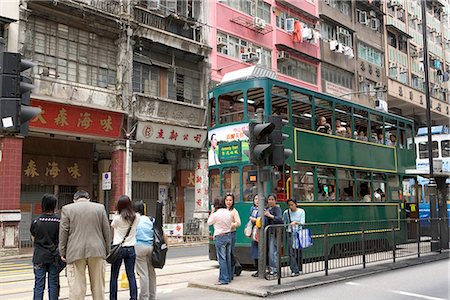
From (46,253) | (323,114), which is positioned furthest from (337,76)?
(46,253)

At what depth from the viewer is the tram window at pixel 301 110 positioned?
472 inches

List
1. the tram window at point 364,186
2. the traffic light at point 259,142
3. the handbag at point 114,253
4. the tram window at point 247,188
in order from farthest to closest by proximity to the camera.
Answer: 1. the tram window at point 364,186
2. the tram window at point 247,188
3. the traffic light at point 259,142
4. the handbag at point 114,253

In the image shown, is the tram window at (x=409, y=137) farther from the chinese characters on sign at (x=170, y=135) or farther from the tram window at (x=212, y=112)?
the chinese characters on sign at (x=170, y=135)

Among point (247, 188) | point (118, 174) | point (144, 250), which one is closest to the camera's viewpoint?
point (144, 250)

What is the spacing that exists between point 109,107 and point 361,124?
32.6 feet

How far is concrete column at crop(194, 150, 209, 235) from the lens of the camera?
23328 millimetres

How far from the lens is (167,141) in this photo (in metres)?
21.8

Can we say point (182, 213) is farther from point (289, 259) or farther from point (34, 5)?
point (289, 259)

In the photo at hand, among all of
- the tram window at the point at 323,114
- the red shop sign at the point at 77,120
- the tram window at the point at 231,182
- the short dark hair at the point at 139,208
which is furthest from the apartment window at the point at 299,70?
the short dark hair at the point at 139,208

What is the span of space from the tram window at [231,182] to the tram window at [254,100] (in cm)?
134

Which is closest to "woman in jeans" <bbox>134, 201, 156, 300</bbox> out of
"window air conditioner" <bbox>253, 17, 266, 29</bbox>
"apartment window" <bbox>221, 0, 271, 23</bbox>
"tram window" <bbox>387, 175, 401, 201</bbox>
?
"tram window" <bbox>387, 175, 401, 201</bbox>

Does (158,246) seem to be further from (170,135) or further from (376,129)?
(170,135)

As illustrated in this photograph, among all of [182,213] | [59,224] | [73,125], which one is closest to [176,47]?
[73,125]

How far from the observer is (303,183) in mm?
11883
